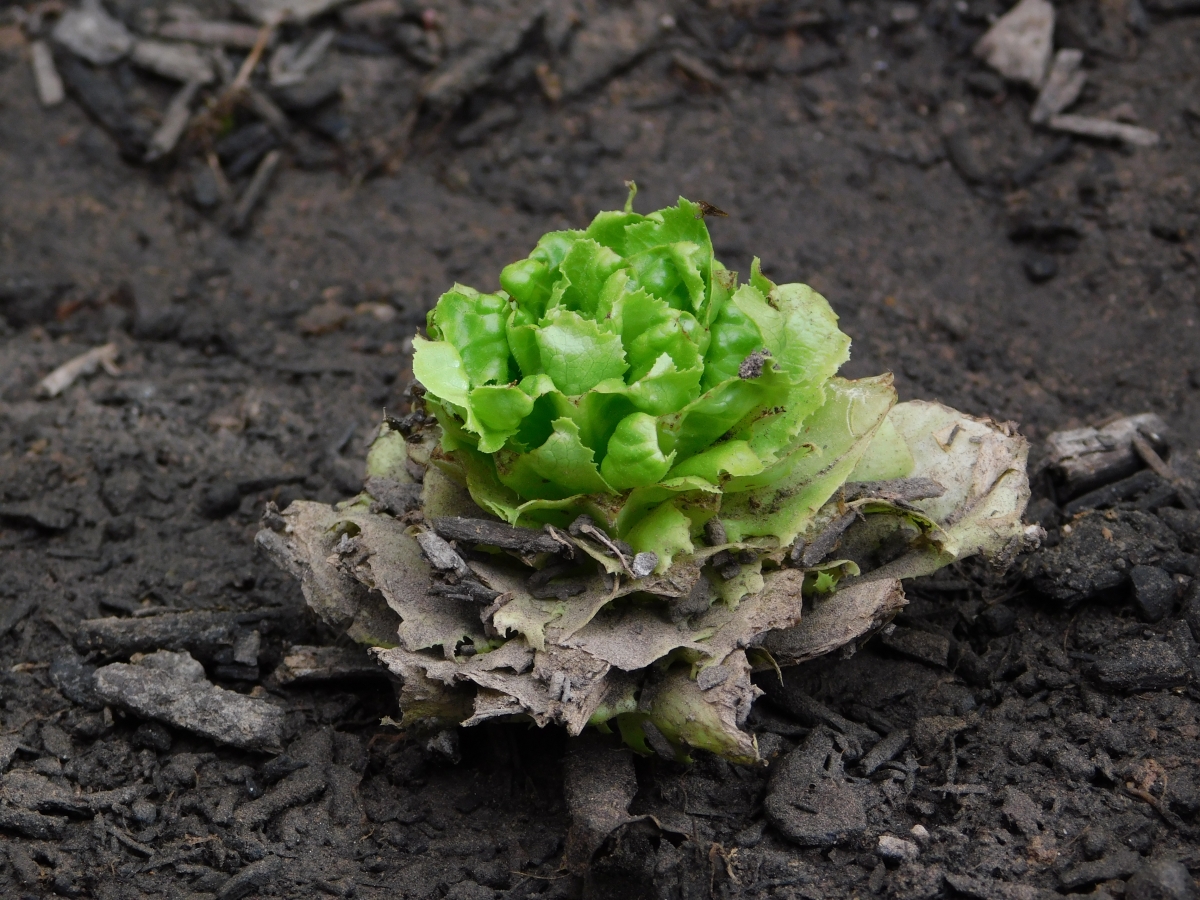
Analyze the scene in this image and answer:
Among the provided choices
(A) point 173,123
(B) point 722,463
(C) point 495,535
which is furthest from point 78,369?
(B) point 722,463

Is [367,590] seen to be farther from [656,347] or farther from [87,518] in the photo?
[87,518]

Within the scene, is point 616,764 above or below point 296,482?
above

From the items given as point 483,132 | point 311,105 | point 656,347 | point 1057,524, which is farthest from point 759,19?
point 656,347

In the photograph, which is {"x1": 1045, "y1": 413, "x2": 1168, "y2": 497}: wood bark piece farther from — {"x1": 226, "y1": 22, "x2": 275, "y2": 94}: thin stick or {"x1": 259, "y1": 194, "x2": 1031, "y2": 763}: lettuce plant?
{"x1": 226, "y1": 22, "x2": 275, "y2": 94}: thin stick

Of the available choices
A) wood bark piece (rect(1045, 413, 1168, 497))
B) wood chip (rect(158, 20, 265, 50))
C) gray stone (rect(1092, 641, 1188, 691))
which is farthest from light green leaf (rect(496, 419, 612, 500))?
wood chip (rect(158, 20, 265, 50))

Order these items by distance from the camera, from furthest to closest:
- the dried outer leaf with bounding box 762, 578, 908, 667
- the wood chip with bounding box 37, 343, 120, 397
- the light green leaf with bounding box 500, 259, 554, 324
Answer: the wood chip with bounding box 37, 343, 120, 397 < the light green leaf with bounding box 500, 259, 554, 324 < the dried outer leaf with bounding box 762, 578, 908, 667
